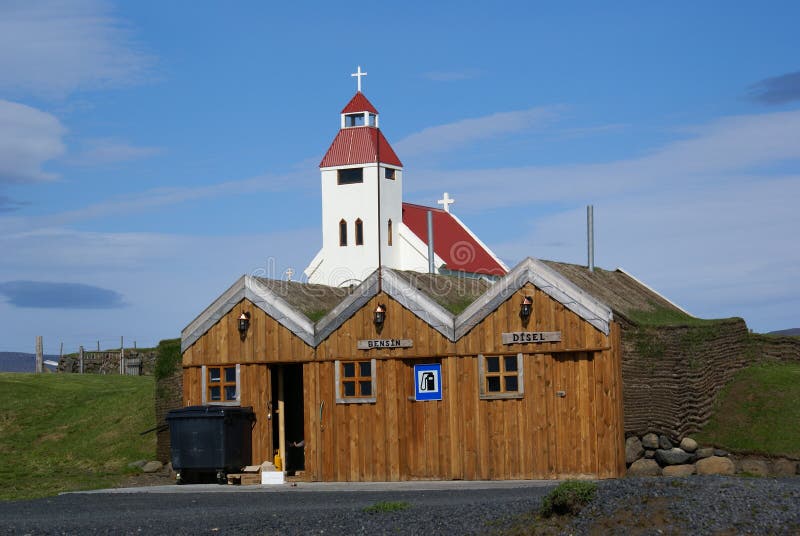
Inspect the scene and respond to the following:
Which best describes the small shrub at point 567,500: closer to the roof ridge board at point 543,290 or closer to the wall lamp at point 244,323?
the roof ridge board at point 543,290

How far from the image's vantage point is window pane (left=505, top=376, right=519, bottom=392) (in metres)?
24.0

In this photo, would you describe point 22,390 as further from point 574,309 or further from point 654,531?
point 654,531

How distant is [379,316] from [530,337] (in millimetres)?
3400

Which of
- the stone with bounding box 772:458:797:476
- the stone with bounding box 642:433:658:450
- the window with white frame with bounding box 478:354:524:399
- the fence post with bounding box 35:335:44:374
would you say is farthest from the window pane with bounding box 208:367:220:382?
the fence post with bounding box 35:335:44:374

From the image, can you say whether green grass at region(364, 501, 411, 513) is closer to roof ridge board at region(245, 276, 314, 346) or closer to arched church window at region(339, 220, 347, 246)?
roof ridge board at region(245, 276, 314, 346)

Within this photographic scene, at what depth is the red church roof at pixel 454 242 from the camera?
69125 millimetres

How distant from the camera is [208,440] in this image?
25.4 metres

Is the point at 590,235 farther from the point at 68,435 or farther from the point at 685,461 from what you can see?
the point at 68,435

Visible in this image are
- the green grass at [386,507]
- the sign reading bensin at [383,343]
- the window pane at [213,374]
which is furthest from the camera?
the window pane at [213,374]

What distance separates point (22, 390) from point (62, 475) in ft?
40.0

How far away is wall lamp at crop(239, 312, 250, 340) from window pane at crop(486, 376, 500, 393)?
19.5 feet

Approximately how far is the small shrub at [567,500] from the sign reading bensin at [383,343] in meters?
10.7

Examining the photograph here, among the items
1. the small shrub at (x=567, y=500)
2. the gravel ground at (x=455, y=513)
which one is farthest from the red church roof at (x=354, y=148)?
the small shrub at (x=567, y=500)

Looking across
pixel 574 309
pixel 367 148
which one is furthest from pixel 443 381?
pixel 367 148
